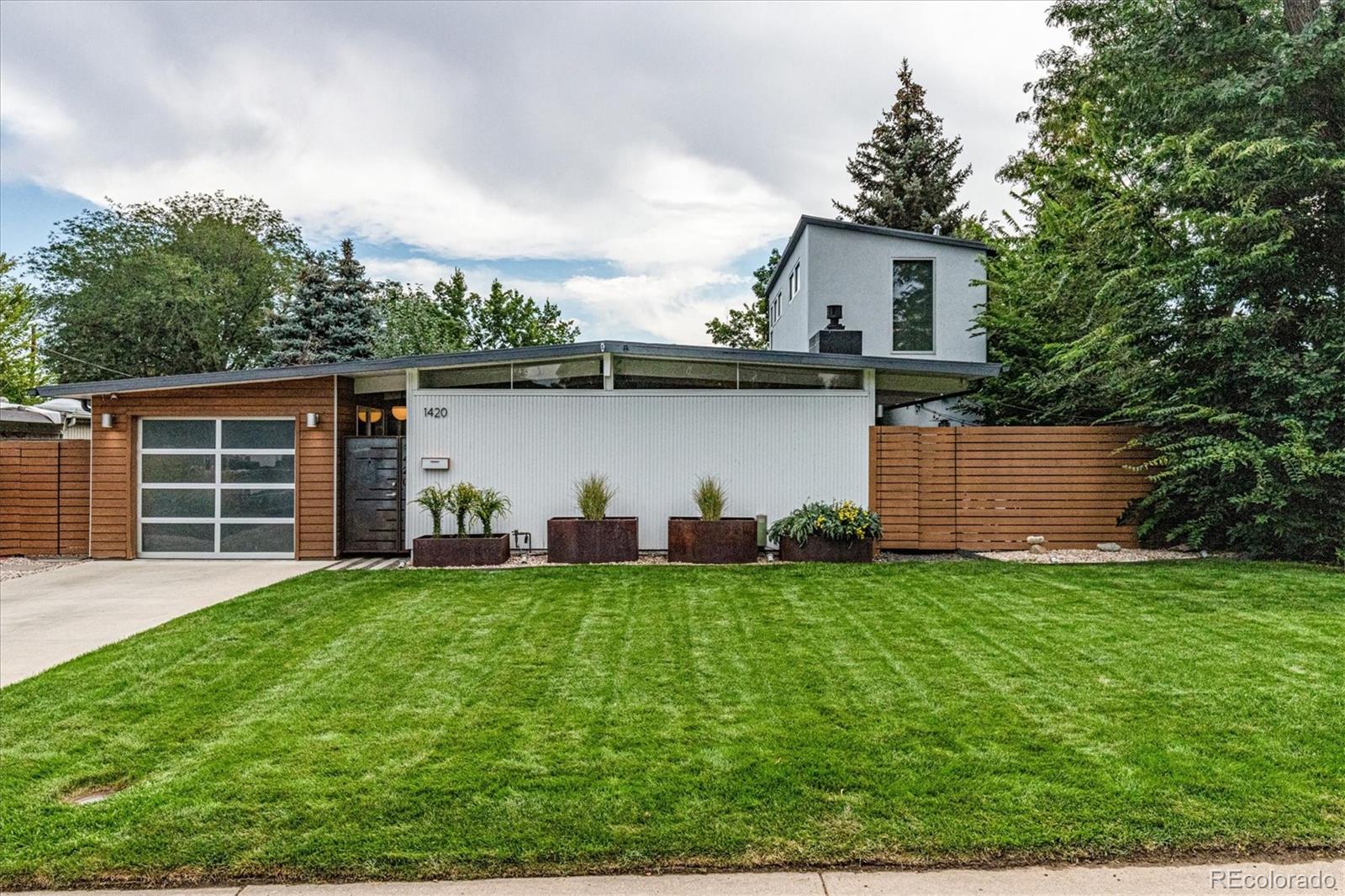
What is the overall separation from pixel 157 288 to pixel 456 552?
2609cm

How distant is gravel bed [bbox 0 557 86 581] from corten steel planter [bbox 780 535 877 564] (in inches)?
362

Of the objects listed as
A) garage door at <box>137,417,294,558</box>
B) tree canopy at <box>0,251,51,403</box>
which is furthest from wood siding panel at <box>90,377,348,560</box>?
tree canopy at <box>0,251,51,403</box>

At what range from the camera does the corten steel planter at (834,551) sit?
28.6 ft

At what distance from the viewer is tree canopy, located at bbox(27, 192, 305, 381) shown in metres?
27.0

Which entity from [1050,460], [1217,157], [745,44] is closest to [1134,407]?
[1050,460]

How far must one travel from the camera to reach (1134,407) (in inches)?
364

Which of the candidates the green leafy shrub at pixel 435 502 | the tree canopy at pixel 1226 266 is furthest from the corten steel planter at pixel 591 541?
the tree canopy at pixel 1226 266

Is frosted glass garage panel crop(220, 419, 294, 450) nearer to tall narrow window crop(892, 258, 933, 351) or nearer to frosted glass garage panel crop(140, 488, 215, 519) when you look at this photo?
frosted glass garage panel crop(140, 488, 215, 519)

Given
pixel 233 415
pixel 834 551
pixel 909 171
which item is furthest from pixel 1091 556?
pixel 909 171

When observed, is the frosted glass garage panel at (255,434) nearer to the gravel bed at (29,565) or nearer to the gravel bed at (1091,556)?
the gravel bed at (29,565)

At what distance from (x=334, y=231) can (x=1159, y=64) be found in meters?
27.0

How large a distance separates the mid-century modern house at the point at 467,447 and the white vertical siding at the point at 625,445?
0.02 meters

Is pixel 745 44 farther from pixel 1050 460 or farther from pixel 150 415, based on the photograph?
pixel 150 415

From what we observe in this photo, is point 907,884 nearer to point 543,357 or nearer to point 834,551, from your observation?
point 834,551
